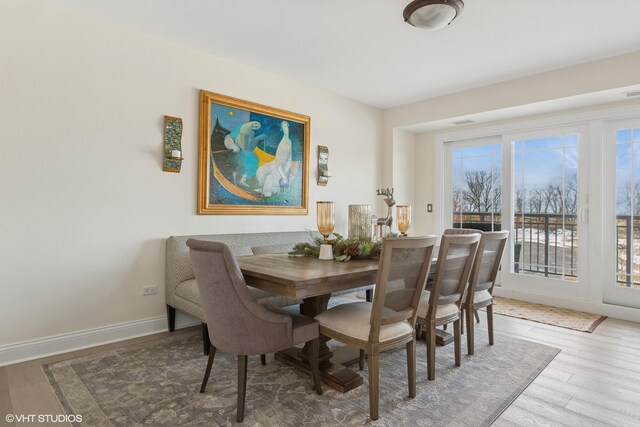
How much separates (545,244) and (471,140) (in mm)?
1640

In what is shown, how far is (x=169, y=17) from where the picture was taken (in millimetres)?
2824

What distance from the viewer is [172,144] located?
3195 millimetres

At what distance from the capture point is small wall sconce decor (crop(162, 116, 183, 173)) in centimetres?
316

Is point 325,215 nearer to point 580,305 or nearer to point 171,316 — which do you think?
point 171,316

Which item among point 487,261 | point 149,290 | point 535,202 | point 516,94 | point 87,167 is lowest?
point 149,290

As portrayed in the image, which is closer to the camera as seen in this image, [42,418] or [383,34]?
[42,418]

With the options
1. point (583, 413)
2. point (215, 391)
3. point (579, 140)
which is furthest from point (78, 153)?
point (579, 140)

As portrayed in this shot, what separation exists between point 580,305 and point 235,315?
3.94m

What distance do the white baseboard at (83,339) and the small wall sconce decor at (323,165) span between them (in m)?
2.14

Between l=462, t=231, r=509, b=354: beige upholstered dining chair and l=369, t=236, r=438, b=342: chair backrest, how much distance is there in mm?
785

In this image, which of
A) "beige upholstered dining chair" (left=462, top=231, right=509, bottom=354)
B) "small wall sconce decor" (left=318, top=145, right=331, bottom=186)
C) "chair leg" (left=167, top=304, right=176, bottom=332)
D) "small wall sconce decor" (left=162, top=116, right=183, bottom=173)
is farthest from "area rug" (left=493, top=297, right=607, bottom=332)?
"small wall sconce decor" (left=162, top=116, right=183, bottom=173)

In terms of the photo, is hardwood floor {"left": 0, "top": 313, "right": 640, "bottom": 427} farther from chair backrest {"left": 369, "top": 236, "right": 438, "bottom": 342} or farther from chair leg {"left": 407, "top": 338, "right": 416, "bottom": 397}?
chair backrest {"left": 369, "top": 236, "right": 438, "bottom": 342}

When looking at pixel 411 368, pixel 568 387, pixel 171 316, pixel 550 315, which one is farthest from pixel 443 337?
pixel 171 316

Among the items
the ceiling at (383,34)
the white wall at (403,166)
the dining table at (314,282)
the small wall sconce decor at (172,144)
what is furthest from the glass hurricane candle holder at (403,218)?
the white wall at (403,166)
